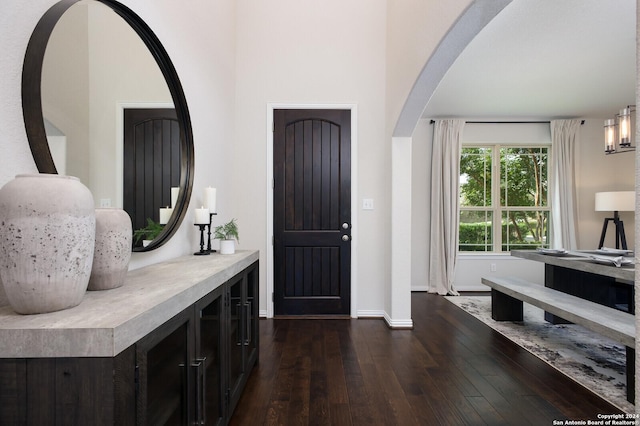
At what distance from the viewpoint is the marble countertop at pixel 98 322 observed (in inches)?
28.1

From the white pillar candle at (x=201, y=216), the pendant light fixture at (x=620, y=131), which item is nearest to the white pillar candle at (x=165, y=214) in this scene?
the white pillar candle at (x=201, y=216)

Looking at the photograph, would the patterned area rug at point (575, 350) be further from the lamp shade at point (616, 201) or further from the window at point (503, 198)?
the lamp shade at point (616, 201)

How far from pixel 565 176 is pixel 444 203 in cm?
193

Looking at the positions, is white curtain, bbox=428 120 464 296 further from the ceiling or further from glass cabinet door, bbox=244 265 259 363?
glass cabinet door, bbox=244 265 259 363

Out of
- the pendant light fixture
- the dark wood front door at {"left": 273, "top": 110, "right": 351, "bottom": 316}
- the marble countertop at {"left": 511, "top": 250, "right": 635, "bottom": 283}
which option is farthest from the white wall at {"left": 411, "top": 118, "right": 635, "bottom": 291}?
the dark wood front door at {"left": 273, "top": 110, "right": 351, "bottom": 316}

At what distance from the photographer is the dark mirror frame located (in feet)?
3.39

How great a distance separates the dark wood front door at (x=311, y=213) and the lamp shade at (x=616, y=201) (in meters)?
3.72

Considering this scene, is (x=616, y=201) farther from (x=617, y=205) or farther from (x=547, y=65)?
(x=547, y=65)

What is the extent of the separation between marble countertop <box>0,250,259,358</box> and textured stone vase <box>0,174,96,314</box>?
5 cm

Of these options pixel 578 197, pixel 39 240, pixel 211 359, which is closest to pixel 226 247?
pixel 211 359

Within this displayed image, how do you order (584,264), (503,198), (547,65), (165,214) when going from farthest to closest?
1. (503,198)
2. (547,65)
3. (584,264)
4. (165,214)

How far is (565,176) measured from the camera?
5.05 metres

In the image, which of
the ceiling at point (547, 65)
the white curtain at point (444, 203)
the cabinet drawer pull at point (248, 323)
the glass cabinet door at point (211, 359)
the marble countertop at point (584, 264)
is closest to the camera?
the glass cabinet door at point (211, 359)

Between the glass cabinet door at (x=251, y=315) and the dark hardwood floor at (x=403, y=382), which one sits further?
the glass cabinet door at (x=251, y=315)
